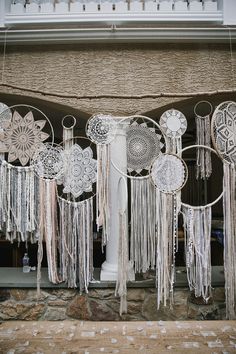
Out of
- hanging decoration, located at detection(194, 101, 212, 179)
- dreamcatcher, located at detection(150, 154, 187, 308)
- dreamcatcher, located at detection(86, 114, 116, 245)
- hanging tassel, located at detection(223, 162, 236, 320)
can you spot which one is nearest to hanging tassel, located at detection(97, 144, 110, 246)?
dreamcatcher, located at detection(86, 114, 116, 245)

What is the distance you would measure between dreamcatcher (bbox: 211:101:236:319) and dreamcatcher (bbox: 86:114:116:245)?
2.49 ft

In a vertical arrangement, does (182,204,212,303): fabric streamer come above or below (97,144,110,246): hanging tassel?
below

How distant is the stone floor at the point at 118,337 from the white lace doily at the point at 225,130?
1.20 m

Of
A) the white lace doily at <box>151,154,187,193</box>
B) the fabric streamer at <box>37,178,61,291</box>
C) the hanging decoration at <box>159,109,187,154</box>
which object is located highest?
the hanging decoration at <box>159,109,187,154</box>

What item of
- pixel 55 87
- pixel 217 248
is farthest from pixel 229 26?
pixel 217 248

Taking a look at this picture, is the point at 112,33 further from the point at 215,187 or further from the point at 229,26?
the point at 215,187

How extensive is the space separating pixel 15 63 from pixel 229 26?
6.11 feet

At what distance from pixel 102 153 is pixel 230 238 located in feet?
3.72

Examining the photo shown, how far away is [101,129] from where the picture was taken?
233 cm

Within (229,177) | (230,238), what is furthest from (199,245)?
(229,177)

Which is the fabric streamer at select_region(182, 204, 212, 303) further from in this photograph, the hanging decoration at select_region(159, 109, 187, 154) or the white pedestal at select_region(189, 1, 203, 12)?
the white pedestal at select_region(189, 1, 203, 12)

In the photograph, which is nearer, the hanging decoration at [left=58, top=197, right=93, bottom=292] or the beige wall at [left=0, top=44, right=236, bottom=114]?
the hanging decoration at [left=58, top=197, right=93, bottom=292]

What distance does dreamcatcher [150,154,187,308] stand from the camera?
2297mm

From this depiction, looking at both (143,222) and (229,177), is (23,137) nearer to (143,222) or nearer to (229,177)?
(143,222)
